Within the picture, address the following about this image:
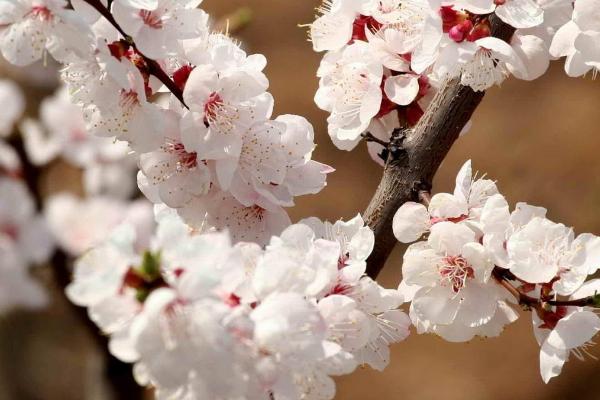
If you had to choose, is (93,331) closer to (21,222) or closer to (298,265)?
(21,222)

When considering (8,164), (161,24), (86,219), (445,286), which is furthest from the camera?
(86,219)

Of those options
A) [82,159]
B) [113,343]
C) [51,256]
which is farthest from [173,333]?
[82,159]

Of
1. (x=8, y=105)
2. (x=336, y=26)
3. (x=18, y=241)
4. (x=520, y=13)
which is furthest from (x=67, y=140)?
(x=520, y=13)

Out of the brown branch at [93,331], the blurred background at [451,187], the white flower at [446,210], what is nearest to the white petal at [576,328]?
the white flower at [446,210]

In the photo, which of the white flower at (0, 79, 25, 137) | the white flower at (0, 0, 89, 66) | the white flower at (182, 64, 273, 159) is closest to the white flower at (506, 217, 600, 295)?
the white flower at (182, 64, 273, 159)

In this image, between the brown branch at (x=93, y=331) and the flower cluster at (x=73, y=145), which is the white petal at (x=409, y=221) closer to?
the brown branch at (x=93, y=331)

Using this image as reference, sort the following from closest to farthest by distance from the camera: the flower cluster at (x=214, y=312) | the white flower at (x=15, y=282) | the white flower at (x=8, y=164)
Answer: the flower cluster at (x=214, y=312) → the white flower at (x=8, y=164) → the white flower at (x=15, y=282)

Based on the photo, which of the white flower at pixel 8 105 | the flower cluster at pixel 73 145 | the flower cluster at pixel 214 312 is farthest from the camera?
the flower cluster at pixel 73 145
